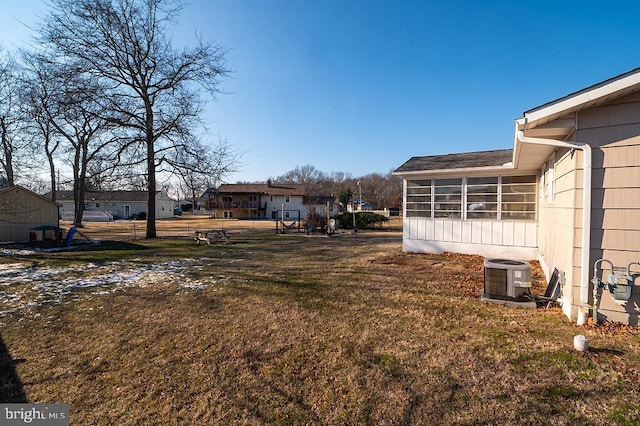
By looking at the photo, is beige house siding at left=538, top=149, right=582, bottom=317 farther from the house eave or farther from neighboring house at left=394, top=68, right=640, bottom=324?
the house eave

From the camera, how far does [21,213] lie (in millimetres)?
13844

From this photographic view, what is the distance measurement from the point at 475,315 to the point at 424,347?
4.89 ft

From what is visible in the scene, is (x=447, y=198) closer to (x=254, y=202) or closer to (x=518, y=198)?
(x=518, y=198)

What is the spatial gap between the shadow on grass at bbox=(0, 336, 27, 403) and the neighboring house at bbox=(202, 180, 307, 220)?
36.6m

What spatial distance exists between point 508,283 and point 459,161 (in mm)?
5915

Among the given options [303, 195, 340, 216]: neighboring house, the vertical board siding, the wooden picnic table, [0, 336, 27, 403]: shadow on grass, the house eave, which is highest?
the house eave

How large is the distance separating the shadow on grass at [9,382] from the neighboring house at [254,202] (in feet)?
120

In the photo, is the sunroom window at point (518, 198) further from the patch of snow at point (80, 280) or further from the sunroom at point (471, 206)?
the patch of snow at point (80, 280)

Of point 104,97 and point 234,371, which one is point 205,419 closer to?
point 234,371

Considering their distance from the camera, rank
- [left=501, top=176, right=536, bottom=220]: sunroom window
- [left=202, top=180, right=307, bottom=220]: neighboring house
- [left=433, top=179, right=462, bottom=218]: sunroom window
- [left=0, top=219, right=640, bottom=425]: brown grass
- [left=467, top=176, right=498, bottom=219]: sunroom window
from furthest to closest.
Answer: [left=202, top=180, right=307, bottom=220]: neighboring house
[left=433, top=179, right=462, bottom=218]: sunroom window
[left=467, top=176, right=498, bottom=219]: sunroom window
[left=501, top=176, right=536, bottom=220]: sunroom window
[left=0, top=219, right=640, bottom=425]: brown grass

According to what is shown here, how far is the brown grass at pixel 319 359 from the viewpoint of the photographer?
8.15 feet

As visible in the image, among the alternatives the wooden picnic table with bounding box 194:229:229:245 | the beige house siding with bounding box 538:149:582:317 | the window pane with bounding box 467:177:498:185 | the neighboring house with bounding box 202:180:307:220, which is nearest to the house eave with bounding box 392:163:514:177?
the window pane with bounding box 467:177:498:185

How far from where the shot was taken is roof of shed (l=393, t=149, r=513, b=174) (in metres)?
9.12

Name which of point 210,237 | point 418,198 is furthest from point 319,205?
point 418,198
